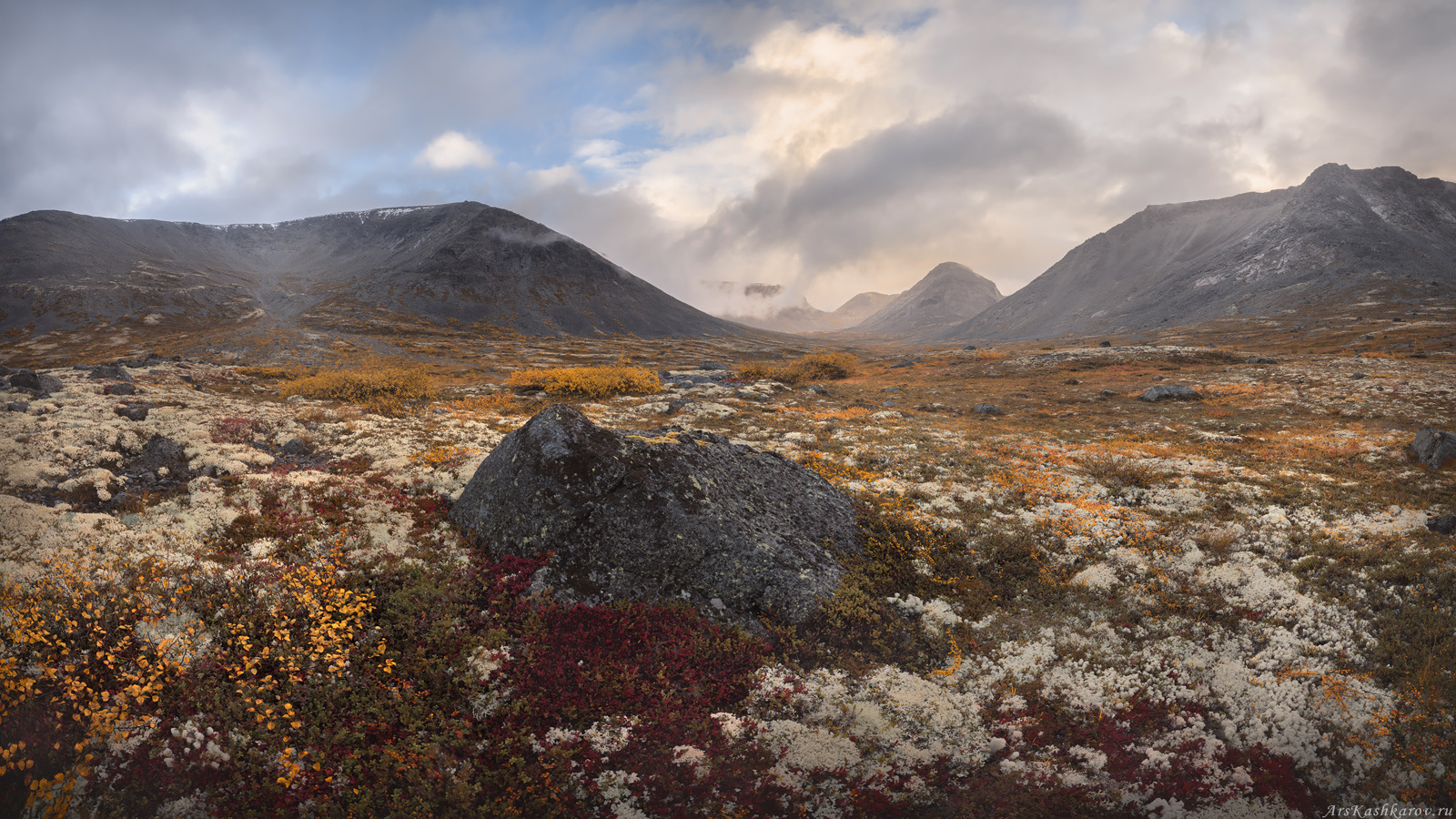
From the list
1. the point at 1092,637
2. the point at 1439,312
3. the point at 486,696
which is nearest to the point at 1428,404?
the point at 1092,637

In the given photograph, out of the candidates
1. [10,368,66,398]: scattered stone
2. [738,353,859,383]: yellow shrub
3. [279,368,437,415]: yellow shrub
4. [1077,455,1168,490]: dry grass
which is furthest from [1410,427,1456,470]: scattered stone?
[10,368,66,398]: scattered stone

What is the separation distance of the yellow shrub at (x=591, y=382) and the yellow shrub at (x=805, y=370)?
46.8 ft

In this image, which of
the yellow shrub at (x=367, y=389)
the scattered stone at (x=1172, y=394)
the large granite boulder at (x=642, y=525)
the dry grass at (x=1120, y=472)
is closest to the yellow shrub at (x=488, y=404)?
the yellow shrub at (x=367, y=389)

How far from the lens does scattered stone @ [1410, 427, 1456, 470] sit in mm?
19062

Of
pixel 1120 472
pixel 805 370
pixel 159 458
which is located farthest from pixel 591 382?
pixel 1120 472

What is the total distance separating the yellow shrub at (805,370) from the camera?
5816cm

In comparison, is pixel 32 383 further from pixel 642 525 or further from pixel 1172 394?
pixel 1172 394

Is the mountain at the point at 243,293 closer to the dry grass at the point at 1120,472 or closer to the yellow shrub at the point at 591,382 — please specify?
the yellow shrub at the point at 591,382

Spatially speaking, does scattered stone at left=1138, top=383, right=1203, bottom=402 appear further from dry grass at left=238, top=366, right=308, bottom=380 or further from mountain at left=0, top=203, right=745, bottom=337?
mountain at left=0, top=203, right=745, bottom=337

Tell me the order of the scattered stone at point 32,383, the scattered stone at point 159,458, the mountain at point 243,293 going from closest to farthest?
the scattered stone at point 159,458 → the scattered stone at point 32,383 → the mountain at point 243,293

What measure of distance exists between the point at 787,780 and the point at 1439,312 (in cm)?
16381

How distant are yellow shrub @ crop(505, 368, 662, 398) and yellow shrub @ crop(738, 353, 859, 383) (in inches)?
562

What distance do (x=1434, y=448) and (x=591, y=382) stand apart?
44679mm

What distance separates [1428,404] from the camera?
32.2 meters
